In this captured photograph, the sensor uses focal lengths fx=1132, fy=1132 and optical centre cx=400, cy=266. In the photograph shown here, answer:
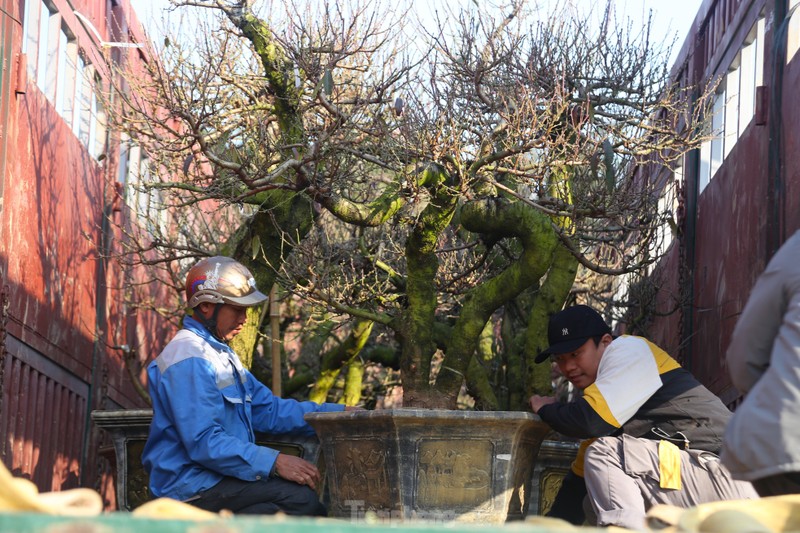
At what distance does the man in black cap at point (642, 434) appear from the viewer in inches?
204

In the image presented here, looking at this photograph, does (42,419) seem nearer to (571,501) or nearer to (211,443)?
(211,443)

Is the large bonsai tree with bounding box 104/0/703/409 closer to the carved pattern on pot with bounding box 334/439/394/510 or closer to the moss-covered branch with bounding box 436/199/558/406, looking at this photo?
the moss-covered branch with bounding box 436/199/558/406

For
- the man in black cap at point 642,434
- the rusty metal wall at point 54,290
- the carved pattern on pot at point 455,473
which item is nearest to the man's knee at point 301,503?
the carved pattern on pot at point 455,473

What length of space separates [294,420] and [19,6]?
15.0 feet

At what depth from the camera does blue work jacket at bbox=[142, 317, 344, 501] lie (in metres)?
5.34

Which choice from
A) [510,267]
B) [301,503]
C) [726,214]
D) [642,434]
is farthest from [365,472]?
[726,214]

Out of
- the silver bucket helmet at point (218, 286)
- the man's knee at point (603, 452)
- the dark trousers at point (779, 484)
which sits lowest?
the man's knee at point (603, 452)

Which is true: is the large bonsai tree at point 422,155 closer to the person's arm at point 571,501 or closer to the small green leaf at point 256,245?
the small green leaf at point 256,245

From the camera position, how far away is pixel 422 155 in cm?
844

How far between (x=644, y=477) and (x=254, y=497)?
1.85m

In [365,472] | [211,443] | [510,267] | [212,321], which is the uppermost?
[510,267]

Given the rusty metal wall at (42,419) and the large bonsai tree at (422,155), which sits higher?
the large bonsai tree at (422,155)

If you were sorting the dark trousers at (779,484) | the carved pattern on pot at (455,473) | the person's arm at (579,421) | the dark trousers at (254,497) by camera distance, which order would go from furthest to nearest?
the carved pattern on pot at (455,473) → the dark trousers at (254,497) → the person's arm at (579,421) → the dark trousers at (779,484)

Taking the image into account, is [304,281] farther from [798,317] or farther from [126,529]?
[126,529]
